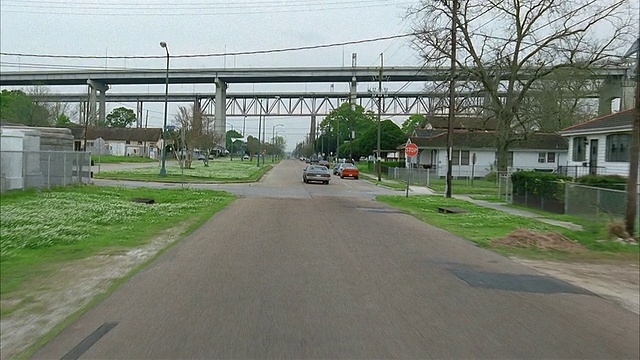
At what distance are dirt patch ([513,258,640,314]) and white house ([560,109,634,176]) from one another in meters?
21.7

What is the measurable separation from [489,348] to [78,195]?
2007 cm

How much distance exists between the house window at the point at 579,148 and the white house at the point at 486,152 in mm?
20009

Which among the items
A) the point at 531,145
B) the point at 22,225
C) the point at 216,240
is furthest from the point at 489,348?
the point at 531,145

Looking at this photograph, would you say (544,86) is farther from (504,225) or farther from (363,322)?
(363,322)

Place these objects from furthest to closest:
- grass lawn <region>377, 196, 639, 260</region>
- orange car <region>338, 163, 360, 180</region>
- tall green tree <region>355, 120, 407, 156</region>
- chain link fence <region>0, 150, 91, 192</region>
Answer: tall green tree <region>355, 120, 407, 156</region>
orange car <region>338, 163, 360, 180</region>
chain link fence <region>0, 150, 91, 192</region>
grass lawn <region>377, 196, 639, 260</region>

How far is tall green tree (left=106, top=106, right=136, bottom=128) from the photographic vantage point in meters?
164

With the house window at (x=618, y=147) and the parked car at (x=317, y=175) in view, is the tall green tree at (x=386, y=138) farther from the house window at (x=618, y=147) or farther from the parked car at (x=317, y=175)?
the house window at (x=618, y=147)

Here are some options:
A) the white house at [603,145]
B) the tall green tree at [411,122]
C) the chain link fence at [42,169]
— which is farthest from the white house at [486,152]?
the tall green tree at [411,122]

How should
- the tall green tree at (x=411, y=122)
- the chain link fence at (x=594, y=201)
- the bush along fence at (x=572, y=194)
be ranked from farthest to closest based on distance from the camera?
the tall green tree at (x=411, y=122) → the bush along fence at (x=572, y=194) → the chain link fence at (x=594, y=201)

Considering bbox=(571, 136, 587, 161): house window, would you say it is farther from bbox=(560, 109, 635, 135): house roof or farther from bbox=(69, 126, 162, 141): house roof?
bbox=(69, 126, 162, 141): house roof

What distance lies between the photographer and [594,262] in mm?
12680

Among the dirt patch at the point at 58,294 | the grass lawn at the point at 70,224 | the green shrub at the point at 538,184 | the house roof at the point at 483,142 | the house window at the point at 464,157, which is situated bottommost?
the dirt patch at the point at 58,294

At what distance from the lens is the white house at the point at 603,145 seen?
33.3 m

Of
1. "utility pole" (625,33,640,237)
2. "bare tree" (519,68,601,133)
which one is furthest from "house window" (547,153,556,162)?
"utility pole" (625,33,640,237)
